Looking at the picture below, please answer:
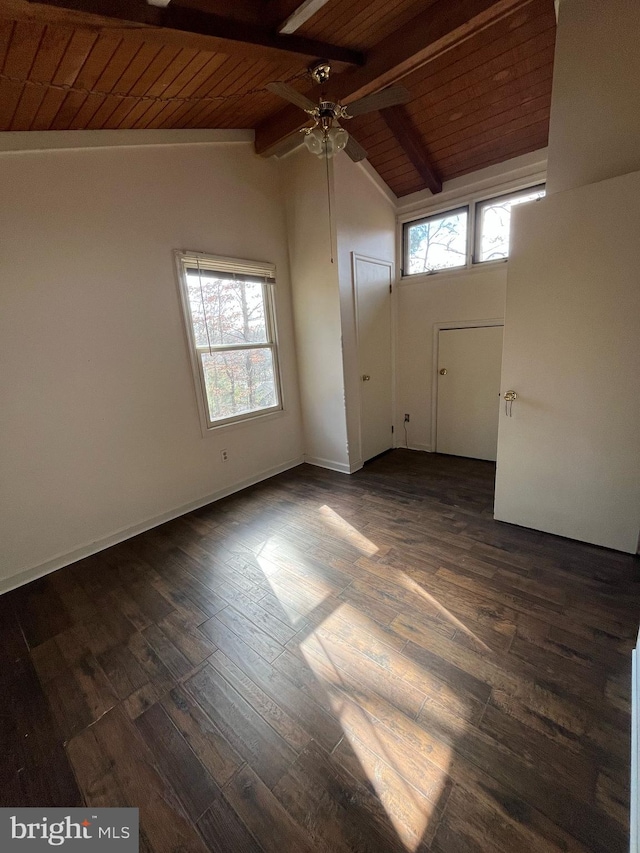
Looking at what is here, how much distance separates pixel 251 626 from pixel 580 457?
2306 millimetres

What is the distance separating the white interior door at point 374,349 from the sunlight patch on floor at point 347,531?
1187 millimetres

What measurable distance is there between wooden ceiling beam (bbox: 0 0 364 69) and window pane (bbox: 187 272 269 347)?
56.5 inches

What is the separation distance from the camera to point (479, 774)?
1161 millimetres

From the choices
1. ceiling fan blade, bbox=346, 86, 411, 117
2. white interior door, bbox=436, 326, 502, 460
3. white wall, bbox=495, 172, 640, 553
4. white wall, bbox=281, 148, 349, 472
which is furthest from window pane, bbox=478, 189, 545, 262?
ceiling fan blade, bbox=346, 86, 411, 117

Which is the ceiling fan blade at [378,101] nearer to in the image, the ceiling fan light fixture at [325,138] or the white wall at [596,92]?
the ceiling fan light fixture at [325,138]

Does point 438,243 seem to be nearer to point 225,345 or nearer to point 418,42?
point 418,42

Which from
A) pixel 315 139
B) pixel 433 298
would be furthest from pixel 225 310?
pixel 433 298

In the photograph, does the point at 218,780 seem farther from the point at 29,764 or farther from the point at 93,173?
the point at 93,173

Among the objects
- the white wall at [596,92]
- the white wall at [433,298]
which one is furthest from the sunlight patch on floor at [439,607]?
the white wall at [596,92]

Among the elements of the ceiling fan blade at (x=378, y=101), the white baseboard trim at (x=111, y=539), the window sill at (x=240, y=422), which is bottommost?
the white baseboard trim at (x=111, y=539)

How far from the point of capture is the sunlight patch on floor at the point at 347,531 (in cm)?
244

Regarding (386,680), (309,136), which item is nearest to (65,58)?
(309,136)

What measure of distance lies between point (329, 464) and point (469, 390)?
1.82 metres

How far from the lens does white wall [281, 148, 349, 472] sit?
132 inches
